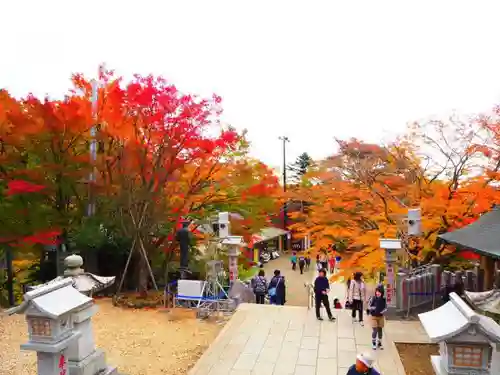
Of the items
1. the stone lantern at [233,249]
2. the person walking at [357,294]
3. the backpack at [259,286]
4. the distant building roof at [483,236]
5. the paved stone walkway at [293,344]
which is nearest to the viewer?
the paved stone walkway at [293,344]

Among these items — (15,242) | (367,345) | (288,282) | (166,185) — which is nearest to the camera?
(367,345)

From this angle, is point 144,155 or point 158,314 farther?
point 144,155

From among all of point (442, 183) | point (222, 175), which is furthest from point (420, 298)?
point (222, 175)

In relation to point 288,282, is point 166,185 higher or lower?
higher

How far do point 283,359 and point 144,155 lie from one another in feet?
30.8

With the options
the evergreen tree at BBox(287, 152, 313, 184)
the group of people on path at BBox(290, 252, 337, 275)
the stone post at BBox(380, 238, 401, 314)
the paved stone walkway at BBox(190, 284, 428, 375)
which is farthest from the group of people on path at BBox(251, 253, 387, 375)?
the evergreen tree at BBox(287, 152, 313, 184)

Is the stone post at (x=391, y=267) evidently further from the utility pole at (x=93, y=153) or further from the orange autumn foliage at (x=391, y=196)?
the utility pole at (x=93, y=153)

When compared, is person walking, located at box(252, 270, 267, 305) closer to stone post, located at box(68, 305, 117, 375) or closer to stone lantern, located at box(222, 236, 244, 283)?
stone lantern, located at box(222, 236, 244, 283)

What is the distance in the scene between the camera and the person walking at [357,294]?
10.4 m

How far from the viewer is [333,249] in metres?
22.3

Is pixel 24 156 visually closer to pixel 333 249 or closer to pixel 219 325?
pixel 219 325

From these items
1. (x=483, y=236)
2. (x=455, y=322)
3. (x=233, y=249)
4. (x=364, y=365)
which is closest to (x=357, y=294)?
(x=483, y=236)

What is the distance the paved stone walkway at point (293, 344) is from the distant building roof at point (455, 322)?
9.99 feet

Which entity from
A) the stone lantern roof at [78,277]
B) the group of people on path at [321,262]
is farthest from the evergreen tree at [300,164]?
the stone lantern roof at [78,277]
